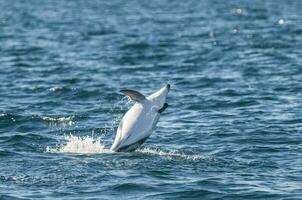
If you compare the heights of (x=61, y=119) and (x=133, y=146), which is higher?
(x=133, y=146)

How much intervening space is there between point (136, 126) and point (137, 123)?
0.33 feet

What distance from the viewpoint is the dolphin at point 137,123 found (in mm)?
22938

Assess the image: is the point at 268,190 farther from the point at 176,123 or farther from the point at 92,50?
the point at 92,50

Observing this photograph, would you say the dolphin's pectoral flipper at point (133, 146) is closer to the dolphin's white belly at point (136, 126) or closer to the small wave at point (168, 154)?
the dolphin's white belly at point (136, 126)

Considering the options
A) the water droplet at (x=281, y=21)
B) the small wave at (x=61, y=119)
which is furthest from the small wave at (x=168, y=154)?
the water droplet at (x=281, y=21)

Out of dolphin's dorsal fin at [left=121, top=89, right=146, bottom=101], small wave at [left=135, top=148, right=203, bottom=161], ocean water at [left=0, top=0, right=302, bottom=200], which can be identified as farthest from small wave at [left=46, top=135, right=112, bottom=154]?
dolphin's dorsal fin at [left=121, top=89, right=146, bottom=101]

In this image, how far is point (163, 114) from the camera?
30.1 meters

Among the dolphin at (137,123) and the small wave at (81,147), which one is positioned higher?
the dolphin at (137,123)

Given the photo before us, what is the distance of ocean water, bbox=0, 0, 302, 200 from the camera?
20156 mm

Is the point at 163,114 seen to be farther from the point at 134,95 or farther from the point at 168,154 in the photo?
the point at 168,154

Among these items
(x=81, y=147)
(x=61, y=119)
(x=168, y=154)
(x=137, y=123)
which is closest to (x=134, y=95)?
(x=137, y=123)

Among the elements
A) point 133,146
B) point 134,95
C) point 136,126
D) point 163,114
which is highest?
point 134,95

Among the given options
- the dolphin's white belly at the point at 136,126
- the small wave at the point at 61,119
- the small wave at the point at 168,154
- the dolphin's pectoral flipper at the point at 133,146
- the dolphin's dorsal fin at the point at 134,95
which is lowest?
the small wave at the point at 168,154

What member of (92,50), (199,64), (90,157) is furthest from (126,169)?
(92,50)
